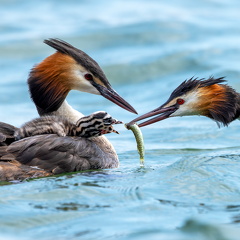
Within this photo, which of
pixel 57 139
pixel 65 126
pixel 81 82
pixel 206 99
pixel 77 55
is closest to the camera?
pixel 57 139

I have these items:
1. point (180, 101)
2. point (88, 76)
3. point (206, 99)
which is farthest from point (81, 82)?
point (206, 99)

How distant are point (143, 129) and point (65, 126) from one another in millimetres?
4577

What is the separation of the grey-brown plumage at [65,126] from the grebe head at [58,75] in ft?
1.51

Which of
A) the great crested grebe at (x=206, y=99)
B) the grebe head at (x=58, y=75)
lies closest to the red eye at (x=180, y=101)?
the great crested grebe at (x=206, y=99)

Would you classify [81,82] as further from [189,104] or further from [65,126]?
[189,104]

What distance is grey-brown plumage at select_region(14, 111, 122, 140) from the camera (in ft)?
27.5

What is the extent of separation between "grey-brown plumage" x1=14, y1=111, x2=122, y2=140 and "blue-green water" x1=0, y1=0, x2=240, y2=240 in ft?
1.79

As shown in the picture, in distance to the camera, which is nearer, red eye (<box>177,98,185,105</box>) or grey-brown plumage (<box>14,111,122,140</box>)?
grey-brown plumage (<box>14,111,122,140</box>)

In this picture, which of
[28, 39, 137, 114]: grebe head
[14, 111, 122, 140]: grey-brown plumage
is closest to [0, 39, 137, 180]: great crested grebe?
[28, 39, 137, 114]: grebe head

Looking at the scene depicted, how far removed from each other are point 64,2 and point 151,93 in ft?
23.9

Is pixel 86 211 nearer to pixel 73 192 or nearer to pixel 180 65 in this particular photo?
pixel 73 192

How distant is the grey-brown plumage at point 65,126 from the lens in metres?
8.37

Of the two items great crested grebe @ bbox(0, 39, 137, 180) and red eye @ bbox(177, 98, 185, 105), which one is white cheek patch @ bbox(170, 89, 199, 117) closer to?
red eye @ bbox(177, 98, 185, 105)

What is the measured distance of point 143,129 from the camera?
1297cm
